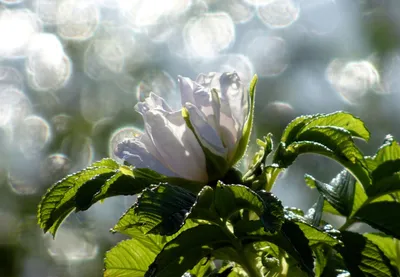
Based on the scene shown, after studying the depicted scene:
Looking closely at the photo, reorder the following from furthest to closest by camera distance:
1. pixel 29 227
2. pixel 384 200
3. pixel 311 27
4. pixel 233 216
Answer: pixel 311 27, pixel 29 227, pixel 384 200, pixel 233 216

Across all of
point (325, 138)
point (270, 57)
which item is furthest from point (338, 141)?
point (270, 57)

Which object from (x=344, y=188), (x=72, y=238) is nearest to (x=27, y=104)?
(x=72, y=238)

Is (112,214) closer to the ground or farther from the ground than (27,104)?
farther from the ground

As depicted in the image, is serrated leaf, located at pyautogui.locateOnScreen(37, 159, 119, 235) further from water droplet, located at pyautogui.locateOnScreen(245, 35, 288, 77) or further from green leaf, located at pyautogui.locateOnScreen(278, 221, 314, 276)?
water droplet, located at pyautogui.locateOnScreen(245, 35, 288, 77)

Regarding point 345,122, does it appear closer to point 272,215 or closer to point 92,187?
point 272,215

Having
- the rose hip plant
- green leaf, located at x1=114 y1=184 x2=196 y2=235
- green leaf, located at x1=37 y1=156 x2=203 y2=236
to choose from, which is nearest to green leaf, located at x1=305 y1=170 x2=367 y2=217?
the rose hip plant

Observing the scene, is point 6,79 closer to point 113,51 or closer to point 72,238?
point 113,51
